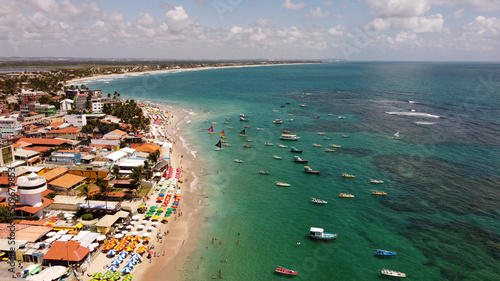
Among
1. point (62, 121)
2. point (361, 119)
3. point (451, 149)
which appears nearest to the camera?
point (451, 149)

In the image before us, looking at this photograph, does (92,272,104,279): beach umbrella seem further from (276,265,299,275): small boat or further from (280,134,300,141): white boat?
(280,134,300,141): white boat

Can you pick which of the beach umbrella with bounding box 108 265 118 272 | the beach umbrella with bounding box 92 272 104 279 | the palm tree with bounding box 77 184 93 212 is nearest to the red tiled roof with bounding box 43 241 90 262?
the beach umbrella with bounding box 92 272 104 279

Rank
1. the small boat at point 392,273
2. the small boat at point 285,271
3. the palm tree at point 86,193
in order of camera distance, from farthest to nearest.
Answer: the palm tree at point 86,193 → the small boat at point 285,271 → the small boat at point 392,273

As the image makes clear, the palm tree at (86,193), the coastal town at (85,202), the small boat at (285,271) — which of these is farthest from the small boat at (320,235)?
the palm tree at (86,193)

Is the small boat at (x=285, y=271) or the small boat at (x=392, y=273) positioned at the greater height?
the small boat at (x=392, y=273)

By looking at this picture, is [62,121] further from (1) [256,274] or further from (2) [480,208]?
(2) [480,208]

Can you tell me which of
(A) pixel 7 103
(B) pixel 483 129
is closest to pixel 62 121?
(A) pixel 7 103

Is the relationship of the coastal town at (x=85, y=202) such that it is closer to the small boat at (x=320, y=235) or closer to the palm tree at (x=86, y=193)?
the palm tree at (x=86, y=193)

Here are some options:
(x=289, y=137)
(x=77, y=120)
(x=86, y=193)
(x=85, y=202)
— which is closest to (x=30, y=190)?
(x=86, y=193)
